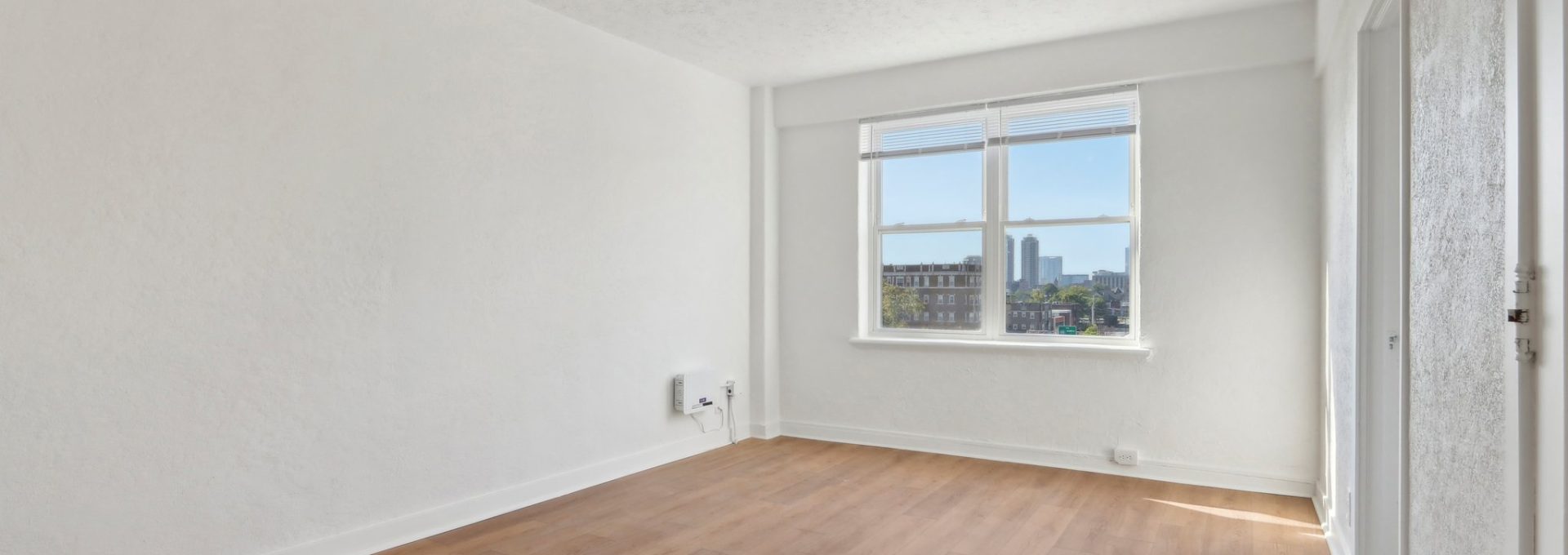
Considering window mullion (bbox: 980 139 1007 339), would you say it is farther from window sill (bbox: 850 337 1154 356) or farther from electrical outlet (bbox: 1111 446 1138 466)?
electrical outlet (bbox: 1111 446 1138 466)

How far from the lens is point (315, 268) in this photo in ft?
10.4

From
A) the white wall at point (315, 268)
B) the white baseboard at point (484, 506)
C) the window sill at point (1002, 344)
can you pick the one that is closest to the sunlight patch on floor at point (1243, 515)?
the window sill at point (1002, 344)

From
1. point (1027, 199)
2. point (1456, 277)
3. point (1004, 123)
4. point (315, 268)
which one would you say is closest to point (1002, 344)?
point (1027, 199)

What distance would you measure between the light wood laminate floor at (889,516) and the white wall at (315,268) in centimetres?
39

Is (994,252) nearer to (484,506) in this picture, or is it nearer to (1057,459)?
(1057,459)

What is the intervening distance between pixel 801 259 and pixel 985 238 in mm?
1293

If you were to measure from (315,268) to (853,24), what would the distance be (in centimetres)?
283

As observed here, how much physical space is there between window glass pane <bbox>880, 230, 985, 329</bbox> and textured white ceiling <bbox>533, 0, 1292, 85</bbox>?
3.88ft

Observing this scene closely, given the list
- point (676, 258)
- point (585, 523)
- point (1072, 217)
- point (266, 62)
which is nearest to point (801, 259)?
point (676, 258)

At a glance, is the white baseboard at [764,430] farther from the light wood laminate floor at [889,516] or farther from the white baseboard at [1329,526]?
the white baseboard at [1329,526]

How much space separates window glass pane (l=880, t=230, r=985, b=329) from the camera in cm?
522

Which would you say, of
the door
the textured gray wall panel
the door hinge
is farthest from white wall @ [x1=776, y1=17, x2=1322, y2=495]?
the door hinge

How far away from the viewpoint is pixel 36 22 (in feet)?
8.05

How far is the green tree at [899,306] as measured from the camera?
5.46 meters
